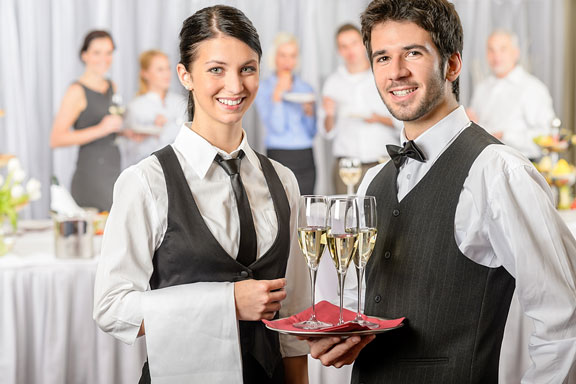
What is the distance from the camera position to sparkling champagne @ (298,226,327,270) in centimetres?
141

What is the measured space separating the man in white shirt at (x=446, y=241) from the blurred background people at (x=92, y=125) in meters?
3.70

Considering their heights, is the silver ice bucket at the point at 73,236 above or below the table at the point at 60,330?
above

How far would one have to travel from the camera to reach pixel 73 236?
2.86 meters

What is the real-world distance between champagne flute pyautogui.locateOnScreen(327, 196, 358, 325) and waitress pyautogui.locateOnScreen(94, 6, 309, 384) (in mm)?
142

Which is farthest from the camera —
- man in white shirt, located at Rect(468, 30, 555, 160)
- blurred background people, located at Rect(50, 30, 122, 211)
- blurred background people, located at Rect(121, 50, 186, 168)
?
man in white shirt, located at Rect(468, 30, 555, 160)

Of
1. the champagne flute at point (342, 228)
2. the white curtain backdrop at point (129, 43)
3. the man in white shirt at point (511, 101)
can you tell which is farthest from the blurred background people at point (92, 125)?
the champagne flute at point (342, 228)

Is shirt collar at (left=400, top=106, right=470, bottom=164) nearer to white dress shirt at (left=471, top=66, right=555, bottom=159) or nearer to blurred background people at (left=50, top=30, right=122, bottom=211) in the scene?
blurred background people at (left=50, top=30, right=122, bottom=211)

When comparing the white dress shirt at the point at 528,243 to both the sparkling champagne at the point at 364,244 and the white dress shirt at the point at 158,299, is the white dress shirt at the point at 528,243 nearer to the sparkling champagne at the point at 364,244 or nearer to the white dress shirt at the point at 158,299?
the sparkling champagne at the point at 364,244

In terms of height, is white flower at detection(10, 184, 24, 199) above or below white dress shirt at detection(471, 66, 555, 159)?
below

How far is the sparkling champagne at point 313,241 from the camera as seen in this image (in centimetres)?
141

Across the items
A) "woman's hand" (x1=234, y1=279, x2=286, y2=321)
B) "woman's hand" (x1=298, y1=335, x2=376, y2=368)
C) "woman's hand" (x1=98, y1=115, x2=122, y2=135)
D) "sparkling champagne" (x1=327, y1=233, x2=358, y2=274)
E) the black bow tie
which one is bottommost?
"woman's hand" (x1=298, y1=335, x2=376, y2=368)

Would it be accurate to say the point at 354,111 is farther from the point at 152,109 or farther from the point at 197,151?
the point at 197,151

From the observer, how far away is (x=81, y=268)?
285cm

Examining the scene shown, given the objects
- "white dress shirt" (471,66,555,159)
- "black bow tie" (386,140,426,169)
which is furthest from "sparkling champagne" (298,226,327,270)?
"white dress shirt" (471,66,555,159)
